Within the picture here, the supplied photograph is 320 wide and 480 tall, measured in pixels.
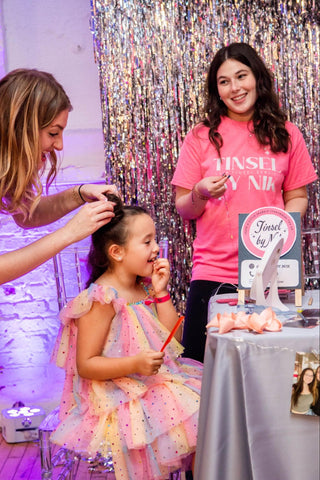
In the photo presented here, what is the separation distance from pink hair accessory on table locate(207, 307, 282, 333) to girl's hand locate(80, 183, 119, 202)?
2.43 feet

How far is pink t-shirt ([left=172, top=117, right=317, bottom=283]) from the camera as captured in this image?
2402mm

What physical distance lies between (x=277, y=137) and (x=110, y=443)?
50.8 inches

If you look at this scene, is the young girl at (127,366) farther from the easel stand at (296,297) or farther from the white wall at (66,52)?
the white wall at (66,52)

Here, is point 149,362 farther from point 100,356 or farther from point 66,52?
point 66,52

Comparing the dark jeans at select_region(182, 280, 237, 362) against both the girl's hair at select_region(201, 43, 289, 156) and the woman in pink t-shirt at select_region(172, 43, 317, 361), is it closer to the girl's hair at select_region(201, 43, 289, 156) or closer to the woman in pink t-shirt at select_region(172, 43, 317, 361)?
the woman in pink t-shirt at select_region(172, 43, 317, 361)

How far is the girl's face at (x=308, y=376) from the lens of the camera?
1421 mm

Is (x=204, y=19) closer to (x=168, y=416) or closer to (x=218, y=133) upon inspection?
(x=218, y=133)

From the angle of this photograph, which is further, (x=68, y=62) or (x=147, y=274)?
(x=68, y=62)

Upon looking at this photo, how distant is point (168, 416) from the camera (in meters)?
1.88

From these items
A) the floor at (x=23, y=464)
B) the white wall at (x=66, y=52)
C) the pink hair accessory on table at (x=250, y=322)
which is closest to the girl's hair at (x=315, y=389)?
the pink hair accessory on table at (x=250, y=322)

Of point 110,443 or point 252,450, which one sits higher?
point 252,450

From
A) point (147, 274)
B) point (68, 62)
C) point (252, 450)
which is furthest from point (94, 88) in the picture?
point (252, 450)

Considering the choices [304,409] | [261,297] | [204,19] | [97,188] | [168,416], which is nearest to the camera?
[304,409]

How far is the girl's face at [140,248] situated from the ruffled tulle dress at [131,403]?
0.39 ft
